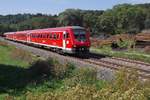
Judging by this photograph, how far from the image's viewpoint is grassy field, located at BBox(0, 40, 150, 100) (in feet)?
27.6

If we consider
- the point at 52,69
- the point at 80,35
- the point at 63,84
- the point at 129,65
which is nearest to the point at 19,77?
the point at 52,69

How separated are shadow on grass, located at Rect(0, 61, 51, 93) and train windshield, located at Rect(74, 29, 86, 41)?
9.88 m

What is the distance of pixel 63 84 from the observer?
58.1 ft

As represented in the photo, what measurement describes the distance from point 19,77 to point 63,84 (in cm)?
594

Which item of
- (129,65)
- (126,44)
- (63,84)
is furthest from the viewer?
(126,44)

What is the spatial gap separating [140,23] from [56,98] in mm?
120015

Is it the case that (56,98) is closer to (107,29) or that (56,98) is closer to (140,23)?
(107,29)

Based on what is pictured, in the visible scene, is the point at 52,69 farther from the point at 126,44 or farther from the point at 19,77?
the point at 126,44

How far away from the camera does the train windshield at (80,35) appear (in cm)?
3584

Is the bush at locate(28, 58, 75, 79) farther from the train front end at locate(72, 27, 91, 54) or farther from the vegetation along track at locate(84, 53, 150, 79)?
the train front end at locate(72, 27, 91, 54)

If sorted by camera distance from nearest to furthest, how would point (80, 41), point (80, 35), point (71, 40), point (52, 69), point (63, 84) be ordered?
point (63, 84)
point (52, 69)
point (71, 40)
point (80, 41)
point (80, 35)

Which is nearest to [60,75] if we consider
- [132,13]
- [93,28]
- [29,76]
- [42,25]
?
[29,76]

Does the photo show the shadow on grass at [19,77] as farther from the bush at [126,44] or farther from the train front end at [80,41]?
the bush at [126,44]

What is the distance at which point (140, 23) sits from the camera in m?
127
